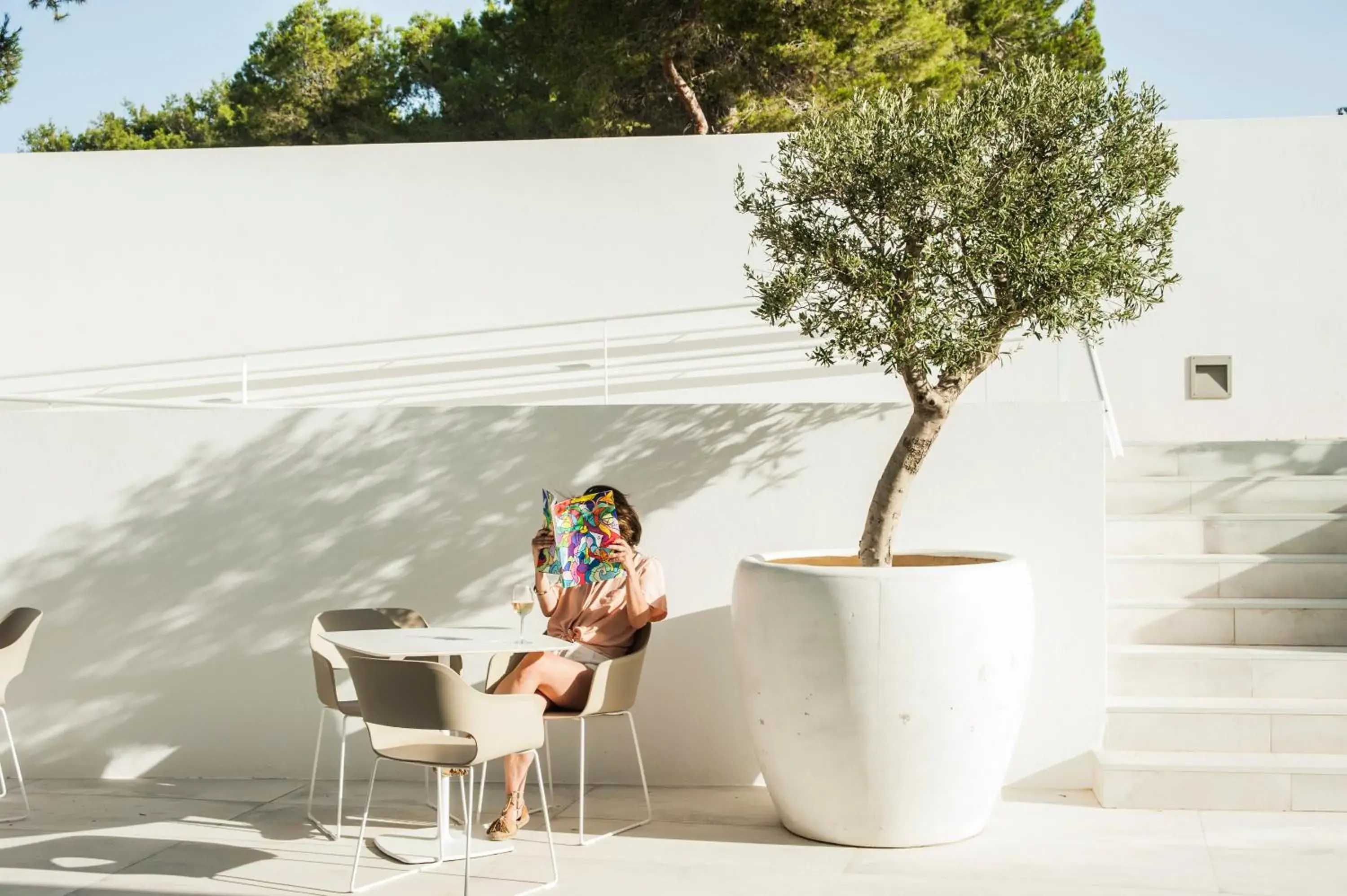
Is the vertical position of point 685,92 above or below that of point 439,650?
above

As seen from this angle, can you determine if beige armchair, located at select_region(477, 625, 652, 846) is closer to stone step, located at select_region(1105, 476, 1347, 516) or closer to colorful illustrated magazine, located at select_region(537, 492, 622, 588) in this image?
colorful illustrated magazine, located at select_region(537, 492, 622, 588)

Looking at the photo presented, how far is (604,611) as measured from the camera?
15.6 feet

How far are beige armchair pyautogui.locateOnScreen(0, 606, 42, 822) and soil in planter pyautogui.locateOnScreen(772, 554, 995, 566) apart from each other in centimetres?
296

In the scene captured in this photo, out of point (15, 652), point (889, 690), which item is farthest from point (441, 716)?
point (15, 652)

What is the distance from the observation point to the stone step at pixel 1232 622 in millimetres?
5258

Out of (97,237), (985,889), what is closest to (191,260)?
(97,237)

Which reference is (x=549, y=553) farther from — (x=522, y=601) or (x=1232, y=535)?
(x=1232, y=535)

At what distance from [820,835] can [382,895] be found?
147 centimetres

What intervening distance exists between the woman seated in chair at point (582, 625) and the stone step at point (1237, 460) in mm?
2862

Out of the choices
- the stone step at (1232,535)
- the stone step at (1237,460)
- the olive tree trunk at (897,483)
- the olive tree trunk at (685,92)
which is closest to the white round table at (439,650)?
the olive tree trunk at (897,483)

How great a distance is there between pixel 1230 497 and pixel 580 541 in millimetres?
3297

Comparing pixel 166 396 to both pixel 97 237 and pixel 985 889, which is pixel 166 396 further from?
pixel 985 889

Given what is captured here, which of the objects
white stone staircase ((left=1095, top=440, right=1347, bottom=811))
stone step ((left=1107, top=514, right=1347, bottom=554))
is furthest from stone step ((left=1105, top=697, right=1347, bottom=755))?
stone step ((left=1107, top=514, right=1347, bottom=554))

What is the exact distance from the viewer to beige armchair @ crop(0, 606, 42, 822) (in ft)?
16.0
